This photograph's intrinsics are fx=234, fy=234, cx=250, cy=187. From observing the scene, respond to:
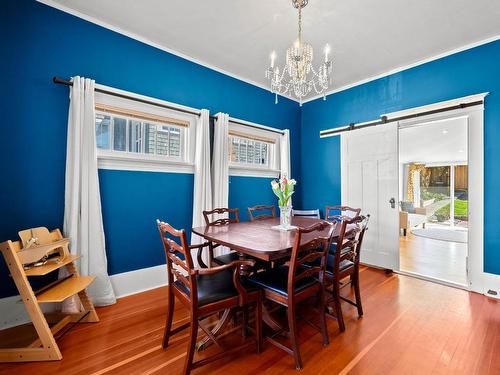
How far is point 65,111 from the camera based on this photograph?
7.09 ft

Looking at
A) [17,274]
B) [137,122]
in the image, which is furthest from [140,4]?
[17,274]

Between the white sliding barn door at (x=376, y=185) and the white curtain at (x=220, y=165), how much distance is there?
1952 millimetres

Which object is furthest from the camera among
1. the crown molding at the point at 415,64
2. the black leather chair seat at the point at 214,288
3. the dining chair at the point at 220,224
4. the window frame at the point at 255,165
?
the window frame at the point at 255,165

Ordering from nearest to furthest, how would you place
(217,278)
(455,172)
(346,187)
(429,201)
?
1. (217,278)
2. (346,187)
3. (455,172)
4. (429,201)

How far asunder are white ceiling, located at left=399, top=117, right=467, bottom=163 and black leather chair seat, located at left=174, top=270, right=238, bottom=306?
469 centimetres

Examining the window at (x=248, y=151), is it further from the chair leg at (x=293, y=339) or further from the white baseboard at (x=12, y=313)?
the white baseboard at (x=12, y=313)

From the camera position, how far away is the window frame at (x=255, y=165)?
3432 mm

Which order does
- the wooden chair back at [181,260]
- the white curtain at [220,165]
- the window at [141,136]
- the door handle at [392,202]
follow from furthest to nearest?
the door handle at [392,202]
the white curtain at [220,165]
the window at [141,136]
the wooden chair back at [181,260]

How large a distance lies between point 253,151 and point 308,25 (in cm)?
189

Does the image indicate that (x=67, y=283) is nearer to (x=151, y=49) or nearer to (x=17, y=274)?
(x=17, y=274)

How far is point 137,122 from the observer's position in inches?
105

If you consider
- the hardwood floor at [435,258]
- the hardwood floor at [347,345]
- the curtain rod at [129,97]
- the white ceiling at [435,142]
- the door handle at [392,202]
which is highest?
the white ceiling at [435,142]

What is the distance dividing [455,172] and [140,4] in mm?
9036

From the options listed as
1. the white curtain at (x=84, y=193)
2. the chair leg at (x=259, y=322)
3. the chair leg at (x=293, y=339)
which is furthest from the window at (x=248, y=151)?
the chair leg at (x=293, y=339)
